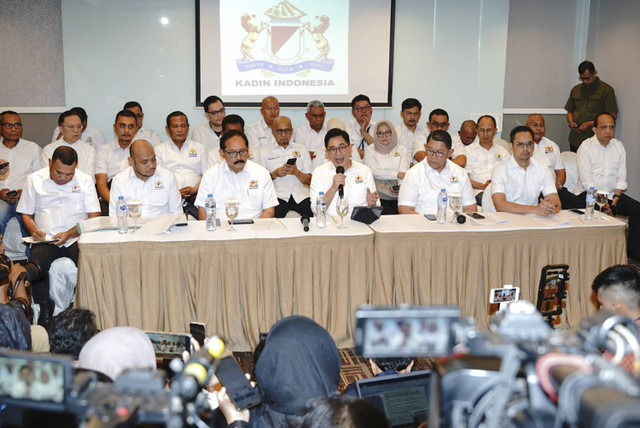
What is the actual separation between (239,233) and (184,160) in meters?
2.16

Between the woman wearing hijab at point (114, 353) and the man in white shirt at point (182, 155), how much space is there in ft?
12.2

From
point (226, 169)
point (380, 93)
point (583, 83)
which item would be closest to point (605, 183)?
point (583, 83)

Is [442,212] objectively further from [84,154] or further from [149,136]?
[149,136]

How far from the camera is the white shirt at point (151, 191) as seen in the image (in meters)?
4.42

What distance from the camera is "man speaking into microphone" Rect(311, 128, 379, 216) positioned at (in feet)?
14.8

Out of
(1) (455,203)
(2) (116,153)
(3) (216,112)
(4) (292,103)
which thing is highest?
(4) (292,103)

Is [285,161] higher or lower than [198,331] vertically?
higher

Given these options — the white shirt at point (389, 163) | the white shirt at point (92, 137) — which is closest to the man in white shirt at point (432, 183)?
the white shirt at point (389, 163)

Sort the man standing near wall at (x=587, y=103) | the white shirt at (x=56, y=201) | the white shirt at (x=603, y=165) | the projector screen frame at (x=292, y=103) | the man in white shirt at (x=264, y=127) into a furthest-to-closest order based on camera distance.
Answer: the man standing near wall at (x=587, y=103) < the projector screen frame at (x=292, y=103) < the man in white shirt at (x=264, y=127) < the white shirt at (x=603, y=165) < the white shirt at (x=56, y=201)

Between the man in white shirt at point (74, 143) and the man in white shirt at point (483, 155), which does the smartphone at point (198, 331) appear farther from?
the man in white shirt at point (483, 155)

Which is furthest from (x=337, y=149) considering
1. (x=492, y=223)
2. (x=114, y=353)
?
(x=114, y=353)

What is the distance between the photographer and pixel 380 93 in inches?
281

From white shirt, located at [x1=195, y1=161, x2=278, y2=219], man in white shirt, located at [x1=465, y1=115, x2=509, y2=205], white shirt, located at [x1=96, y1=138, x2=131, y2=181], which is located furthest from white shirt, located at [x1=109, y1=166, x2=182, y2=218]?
man in white shirt, located at [x1=465, y1=115, x2=509, y2=205]

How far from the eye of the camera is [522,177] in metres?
4.61
